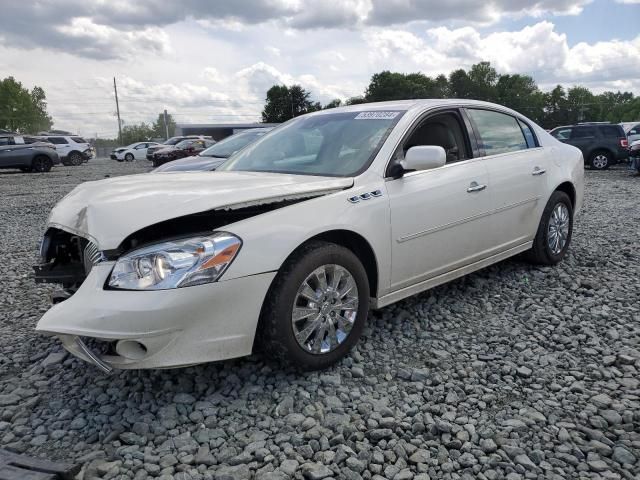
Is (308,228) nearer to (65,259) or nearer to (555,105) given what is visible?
(65,259)

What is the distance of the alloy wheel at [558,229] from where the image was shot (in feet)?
16.5

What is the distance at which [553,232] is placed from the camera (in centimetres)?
507

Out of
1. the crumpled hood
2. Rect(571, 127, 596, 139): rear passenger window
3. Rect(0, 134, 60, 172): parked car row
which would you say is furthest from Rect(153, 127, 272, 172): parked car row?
Rect(0, 134, 60, 172): parked car row

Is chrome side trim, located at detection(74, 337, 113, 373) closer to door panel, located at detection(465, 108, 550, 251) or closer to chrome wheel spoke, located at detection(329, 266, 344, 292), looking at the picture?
chrome wheel spoke, located at detection(329, 266, 344, 292)

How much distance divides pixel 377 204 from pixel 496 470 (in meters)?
1.64

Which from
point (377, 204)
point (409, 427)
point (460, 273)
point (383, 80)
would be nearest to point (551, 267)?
point (460, 273)

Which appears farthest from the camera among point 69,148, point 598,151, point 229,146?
point 69,148

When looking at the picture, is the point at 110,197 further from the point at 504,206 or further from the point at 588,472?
the point at 504,206

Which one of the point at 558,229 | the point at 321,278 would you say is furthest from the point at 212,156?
the point at 321,278

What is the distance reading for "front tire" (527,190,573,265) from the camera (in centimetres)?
492

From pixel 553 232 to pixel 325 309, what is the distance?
2966mm

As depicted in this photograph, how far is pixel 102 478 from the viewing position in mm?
2291

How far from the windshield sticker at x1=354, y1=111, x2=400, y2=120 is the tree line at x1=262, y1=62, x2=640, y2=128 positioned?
77242mm

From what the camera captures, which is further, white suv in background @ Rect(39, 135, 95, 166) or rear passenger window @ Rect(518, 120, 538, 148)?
white suv in background @ Rect(39, 135, 95, 166)
